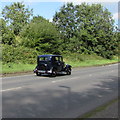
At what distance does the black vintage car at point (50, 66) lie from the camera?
18.5 metres

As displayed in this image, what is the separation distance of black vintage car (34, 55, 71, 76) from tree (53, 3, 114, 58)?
37543mm

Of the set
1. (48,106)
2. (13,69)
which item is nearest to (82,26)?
(13,69)

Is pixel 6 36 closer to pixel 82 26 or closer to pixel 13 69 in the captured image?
pixel 13 69

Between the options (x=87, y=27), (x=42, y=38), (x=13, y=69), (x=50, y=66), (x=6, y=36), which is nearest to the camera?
(x=50, y=66)

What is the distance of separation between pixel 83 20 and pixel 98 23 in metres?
4.36

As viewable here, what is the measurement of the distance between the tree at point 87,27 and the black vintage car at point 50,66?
123ft

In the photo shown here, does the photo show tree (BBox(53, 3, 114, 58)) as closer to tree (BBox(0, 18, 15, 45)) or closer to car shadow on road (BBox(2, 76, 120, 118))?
tree (BBox(0, 18, 15, 45))

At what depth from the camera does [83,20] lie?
6003 centimetres

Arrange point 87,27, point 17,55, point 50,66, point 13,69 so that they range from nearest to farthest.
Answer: point 50,66 → point 13,69 → point 17,55 → point 87,27

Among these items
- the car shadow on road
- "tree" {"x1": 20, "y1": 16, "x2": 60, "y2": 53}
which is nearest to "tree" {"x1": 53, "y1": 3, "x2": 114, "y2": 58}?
"tree" {"x1": 20, "y1": 16, "x2": 60, "y2": 53}

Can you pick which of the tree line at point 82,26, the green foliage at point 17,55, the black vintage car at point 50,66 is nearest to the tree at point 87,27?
the tree line at point 82,26

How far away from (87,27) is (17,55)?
100 feet

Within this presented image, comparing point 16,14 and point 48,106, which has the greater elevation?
point 16,14

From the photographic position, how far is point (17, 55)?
3281 centimetres
